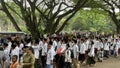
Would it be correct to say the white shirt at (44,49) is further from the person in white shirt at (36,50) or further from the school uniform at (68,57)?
the school uniform at (68,57)

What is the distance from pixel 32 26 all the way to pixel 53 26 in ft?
7.09

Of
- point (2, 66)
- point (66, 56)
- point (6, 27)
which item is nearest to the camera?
point (2, 66)

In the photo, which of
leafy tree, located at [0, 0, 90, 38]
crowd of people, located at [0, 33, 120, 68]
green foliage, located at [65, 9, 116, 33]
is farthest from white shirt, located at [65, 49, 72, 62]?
green foliage, located at [65, 9, 116, 33]

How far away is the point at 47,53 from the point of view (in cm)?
1267

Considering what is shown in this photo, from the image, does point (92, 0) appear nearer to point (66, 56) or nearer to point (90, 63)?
point (90, 63)

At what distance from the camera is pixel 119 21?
37.2m

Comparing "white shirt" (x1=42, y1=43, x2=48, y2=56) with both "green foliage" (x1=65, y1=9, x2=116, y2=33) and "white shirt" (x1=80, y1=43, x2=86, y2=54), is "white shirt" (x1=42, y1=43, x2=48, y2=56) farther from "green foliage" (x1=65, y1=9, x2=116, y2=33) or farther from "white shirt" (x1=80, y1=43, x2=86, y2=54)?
"green foliage" (x1=65, y1=9, x2=116, y2=33)

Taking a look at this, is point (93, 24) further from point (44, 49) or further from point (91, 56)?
point (44, 49)

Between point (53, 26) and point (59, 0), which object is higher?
point (59, 0)

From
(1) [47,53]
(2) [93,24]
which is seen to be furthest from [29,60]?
(2) [93,24]

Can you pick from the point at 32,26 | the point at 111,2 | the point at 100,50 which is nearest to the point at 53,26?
the point at 32,26

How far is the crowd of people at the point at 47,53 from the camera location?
992cm

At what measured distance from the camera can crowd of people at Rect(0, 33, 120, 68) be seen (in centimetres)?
992

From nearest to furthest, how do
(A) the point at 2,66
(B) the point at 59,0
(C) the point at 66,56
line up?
(A) the point at 2,66 → (C) the point at 66,56 → (B) the point at 59,0
